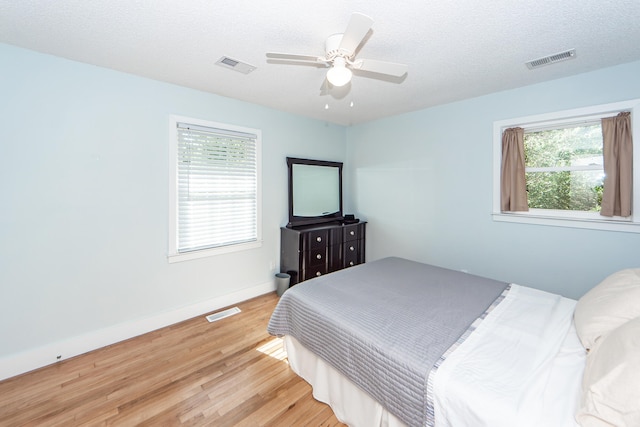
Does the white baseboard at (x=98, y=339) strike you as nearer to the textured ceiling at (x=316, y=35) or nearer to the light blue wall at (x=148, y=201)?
the light blue wall at (x=148, y=201)

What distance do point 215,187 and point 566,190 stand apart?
3.67 m

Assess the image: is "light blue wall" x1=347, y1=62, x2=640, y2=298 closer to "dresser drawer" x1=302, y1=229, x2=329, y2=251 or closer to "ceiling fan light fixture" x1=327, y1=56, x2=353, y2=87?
"dresser drawer" x1=302, y1=229, x2=329, y2=251

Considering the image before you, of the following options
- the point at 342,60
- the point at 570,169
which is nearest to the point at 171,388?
the point at 342,60

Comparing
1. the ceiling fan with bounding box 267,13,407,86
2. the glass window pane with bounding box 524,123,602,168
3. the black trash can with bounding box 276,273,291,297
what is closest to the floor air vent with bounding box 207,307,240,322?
the black trash can with bounding box 276,273,291,297

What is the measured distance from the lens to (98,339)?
2.39 meters

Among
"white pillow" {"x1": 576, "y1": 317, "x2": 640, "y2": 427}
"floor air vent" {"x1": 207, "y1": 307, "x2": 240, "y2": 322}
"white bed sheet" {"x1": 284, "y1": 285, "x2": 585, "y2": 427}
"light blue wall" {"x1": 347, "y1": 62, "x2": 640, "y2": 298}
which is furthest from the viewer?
"floor air vent" {"x1": 207, "y1": 307, "x2": 240, "y2": 322}

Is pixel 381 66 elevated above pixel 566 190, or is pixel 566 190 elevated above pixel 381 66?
pixel 381 66

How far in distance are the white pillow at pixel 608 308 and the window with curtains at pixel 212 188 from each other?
2994 mm

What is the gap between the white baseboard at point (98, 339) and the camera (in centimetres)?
206

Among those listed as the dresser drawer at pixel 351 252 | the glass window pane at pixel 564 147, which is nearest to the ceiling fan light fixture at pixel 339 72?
the glass window pane at pixel 564 147

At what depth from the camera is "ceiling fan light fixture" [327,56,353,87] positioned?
1.73m

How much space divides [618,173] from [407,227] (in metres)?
2.05

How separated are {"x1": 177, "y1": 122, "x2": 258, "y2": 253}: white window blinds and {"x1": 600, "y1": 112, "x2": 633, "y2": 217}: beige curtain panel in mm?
3475

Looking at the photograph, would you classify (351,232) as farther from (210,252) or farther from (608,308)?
(608,308)
